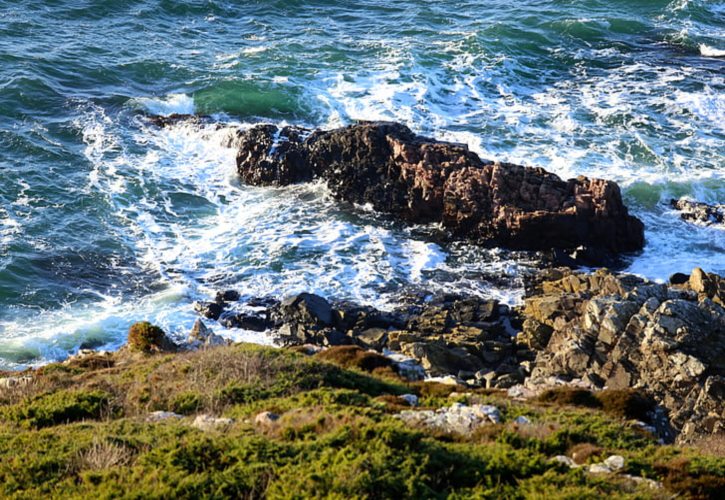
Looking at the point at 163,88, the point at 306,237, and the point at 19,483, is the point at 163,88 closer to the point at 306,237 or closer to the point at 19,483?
the point at 306,237

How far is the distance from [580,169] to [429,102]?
37.9 feet

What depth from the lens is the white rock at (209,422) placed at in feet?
47.9

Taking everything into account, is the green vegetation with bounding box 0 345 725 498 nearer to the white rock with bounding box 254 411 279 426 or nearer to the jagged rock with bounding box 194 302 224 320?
the white rock with bounding box 254 411 279 426

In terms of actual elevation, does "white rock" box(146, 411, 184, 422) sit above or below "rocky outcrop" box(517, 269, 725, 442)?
above

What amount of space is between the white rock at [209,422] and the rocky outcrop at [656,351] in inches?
403

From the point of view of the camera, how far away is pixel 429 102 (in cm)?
4691

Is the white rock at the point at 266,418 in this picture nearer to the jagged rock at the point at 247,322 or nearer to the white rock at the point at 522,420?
the white rock at the point at 522,420

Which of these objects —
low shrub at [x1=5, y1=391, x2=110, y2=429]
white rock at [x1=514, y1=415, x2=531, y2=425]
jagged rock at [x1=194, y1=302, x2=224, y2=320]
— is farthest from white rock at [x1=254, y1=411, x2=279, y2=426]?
jagged rock at [x1=194, y1=302, x2=224, y2=320]

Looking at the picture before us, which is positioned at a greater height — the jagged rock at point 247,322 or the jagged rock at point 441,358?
the jagged rock at point 441,358

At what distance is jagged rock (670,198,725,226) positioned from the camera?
112ft

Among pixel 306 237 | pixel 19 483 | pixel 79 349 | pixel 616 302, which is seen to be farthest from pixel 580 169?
pixel 19 483

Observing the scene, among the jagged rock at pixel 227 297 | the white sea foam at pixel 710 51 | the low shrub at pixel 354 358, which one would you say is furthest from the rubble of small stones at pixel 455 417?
the white sea foam at pixel 710 51

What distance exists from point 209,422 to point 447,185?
21.0 metres

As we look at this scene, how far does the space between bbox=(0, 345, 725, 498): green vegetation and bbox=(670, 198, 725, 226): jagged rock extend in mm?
19319
